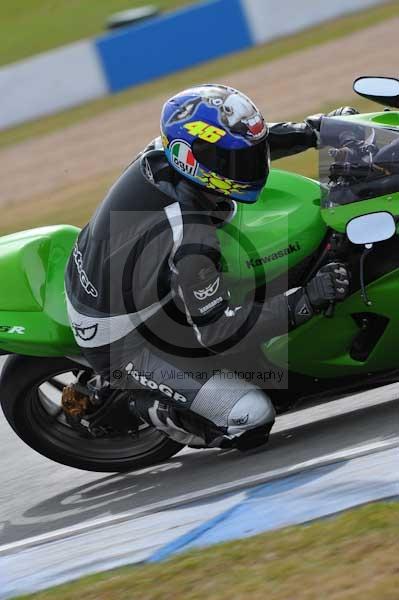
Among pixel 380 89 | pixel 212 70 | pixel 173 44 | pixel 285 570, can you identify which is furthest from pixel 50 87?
pixel 285 570

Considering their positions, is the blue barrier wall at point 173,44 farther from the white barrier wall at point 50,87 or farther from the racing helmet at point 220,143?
the racing helmet at point 220,143

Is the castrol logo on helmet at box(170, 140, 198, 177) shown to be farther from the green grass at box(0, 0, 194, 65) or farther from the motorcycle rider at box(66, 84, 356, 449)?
the green grass at box(0, 0, 194, 65)

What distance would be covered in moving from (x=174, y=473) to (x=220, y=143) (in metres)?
1.69

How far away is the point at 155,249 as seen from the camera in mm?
4398

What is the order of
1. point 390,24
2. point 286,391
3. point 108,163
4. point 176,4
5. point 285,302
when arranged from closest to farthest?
point 285,302
point 286,391
point 108,163
point 390,24
point 176,4

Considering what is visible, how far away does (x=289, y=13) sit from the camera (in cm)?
2228

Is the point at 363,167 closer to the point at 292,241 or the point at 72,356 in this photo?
the point at 292,241

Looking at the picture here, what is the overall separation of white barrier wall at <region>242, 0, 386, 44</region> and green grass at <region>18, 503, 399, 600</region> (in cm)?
1949

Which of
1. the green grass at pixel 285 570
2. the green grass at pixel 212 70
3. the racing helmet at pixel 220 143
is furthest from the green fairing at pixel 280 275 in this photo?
the green grass at pixel 212 70

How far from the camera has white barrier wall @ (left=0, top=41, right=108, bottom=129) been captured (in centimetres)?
2175

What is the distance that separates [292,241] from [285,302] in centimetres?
31

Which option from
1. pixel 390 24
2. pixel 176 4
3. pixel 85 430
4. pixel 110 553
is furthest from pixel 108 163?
pixel 176 4

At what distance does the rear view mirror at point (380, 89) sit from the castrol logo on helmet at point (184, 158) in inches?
34.2

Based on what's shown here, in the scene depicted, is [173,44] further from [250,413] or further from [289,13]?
[250,413]
